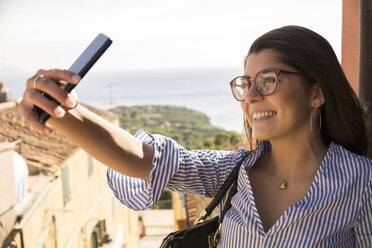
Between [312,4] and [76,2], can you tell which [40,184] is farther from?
[76,2]

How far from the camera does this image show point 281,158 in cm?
172

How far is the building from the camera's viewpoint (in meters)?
5.68

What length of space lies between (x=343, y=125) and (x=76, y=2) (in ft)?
171

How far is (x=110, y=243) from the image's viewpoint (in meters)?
12.9

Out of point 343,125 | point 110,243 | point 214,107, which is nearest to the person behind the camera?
point 343,125

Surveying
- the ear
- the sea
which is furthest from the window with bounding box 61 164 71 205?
the sea

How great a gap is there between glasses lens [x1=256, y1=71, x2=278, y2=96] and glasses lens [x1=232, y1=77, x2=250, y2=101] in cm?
5

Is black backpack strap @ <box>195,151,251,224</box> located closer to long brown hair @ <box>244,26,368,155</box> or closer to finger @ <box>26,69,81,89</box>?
long brown hair @ <box>244,26,368,155</box>

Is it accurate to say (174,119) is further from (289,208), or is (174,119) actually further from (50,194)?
(289,208)

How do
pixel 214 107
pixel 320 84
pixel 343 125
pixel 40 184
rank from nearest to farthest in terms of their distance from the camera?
1. pixel 320 84
2. pixel 343 125
3. pixel 40 184
4. pixel 214 107

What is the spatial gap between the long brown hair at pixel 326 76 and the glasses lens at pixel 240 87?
0.37ft

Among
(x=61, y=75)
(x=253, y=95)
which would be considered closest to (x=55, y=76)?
(x=61, y=75)

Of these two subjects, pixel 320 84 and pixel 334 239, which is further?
pixel 320 84

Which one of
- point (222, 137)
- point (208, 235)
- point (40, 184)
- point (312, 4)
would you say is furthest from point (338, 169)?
point (312, 4)
